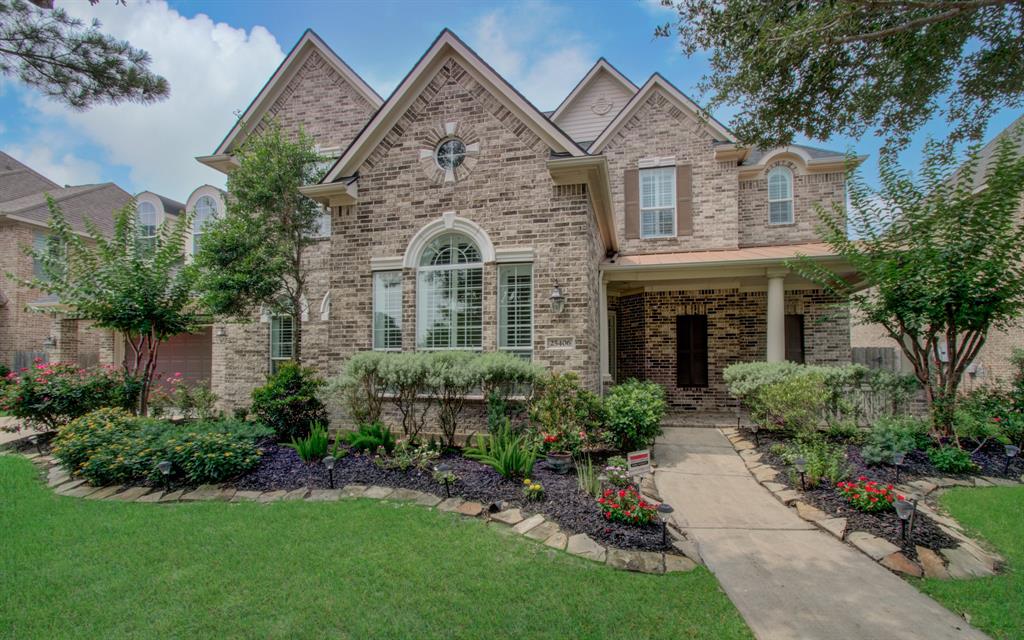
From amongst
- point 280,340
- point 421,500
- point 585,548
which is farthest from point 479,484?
point 280,340

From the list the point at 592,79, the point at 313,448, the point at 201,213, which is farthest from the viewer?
the point at 592,79

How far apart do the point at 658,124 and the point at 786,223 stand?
4.19 m

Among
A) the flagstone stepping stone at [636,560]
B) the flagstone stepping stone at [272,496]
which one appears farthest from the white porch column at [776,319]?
the flagstone stepping stone at [272,496]

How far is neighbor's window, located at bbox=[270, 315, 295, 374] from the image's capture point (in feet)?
39.4

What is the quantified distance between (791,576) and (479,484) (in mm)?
3135

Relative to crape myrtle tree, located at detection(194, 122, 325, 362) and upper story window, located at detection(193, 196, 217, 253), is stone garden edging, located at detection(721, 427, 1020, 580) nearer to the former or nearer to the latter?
crape myrtle tree, located at detection(194, 122, 325, 362)

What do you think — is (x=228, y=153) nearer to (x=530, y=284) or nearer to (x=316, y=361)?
(x=316, y=361)

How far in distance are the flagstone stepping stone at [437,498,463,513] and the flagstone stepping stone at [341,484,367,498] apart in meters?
1.02

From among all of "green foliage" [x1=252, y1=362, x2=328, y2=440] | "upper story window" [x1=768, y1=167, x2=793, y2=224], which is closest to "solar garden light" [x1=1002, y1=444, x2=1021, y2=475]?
"upper story window" [x1=768, y1=167, x2=793, y2=224]

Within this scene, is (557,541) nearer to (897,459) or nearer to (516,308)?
(516,308)

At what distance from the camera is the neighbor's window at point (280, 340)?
12.0 meters

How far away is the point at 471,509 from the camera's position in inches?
196

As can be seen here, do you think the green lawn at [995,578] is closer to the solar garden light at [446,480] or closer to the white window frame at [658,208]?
the solar garden light at [446,480]

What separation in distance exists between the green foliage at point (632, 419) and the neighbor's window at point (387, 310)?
3827mm
